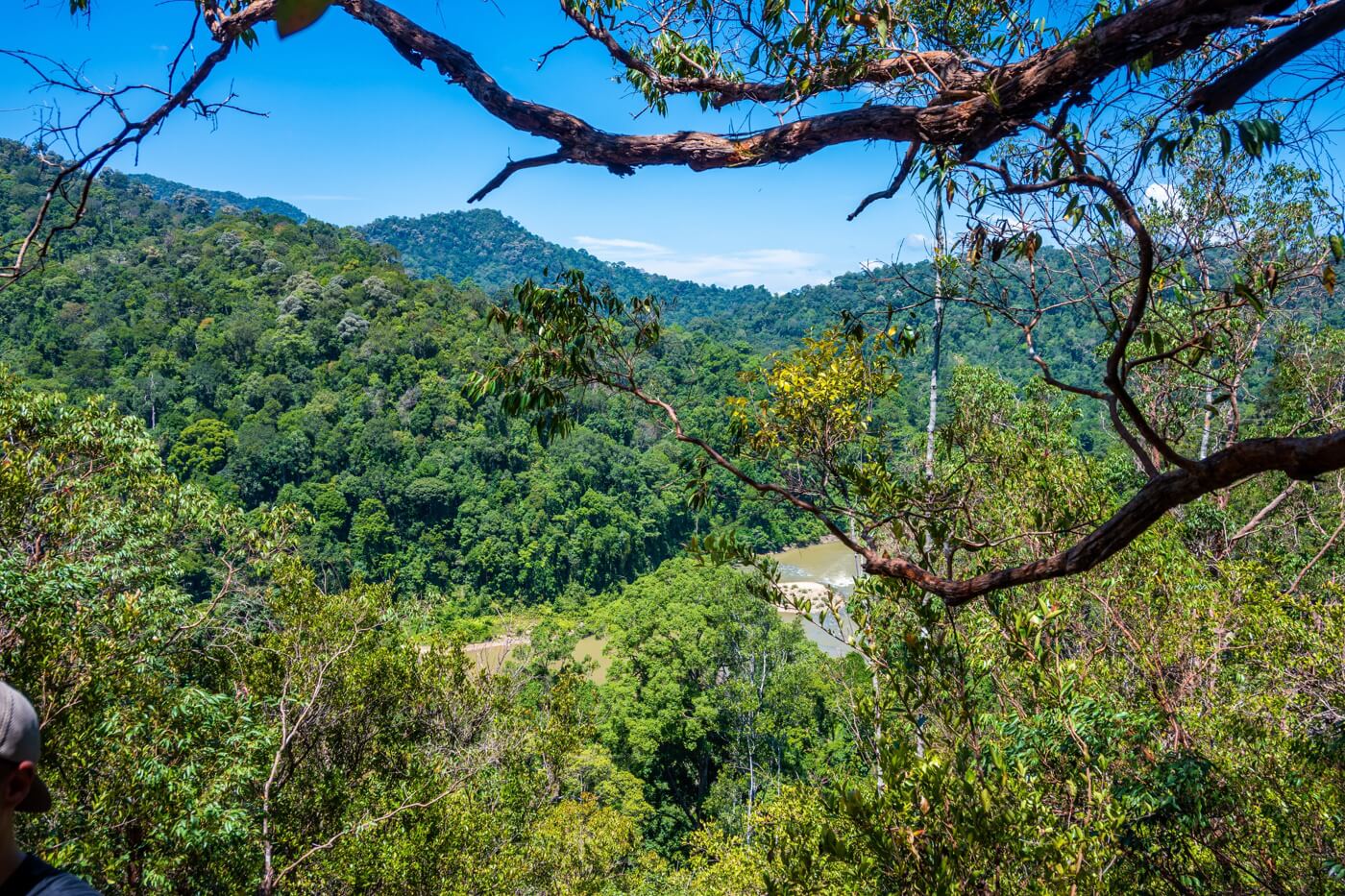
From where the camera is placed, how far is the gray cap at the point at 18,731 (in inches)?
36.3

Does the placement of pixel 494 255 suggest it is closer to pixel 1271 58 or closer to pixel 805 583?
pixel 805 583

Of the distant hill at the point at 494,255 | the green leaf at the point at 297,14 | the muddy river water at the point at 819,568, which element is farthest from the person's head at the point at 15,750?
the distant hill at the point at 494,255

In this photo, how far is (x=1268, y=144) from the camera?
1.41 m

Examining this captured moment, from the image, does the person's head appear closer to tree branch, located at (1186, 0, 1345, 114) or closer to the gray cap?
the gray cap

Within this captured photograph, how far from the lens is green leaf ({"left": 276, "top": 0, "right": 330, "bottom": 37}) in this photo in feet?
0.81

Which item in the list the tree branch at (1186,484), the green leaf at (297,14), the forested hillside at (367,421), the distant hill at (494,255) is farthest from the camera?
the distant hill at (494,255)

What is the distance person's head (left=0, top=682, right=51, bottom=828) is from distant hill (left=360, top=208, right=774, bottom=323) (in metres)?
91.1

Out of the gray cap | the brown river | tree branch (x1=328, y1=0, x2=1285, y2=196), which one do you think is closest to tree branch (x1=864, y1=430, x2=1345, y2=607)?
tree branch (x1=328, y1=0, x2=1285, y2=196)

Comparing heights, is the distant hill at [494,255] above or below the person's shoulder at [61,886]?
above

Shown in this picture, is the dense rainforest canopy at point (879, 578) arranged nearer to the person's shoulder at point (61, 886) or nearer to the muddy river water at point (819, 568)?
the person's shoulder at point (61, 886)

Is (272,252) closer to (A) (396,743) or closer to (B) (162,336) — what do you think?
(B) (162,336)

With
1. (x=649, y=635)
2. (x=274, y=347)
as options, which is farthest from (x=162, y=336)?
(x=649, y=635)

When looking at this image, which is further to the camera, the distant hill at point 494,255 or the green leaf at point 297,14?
the distant hill at point 494,255

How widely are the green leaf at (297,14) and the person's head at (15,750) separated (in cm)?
101
